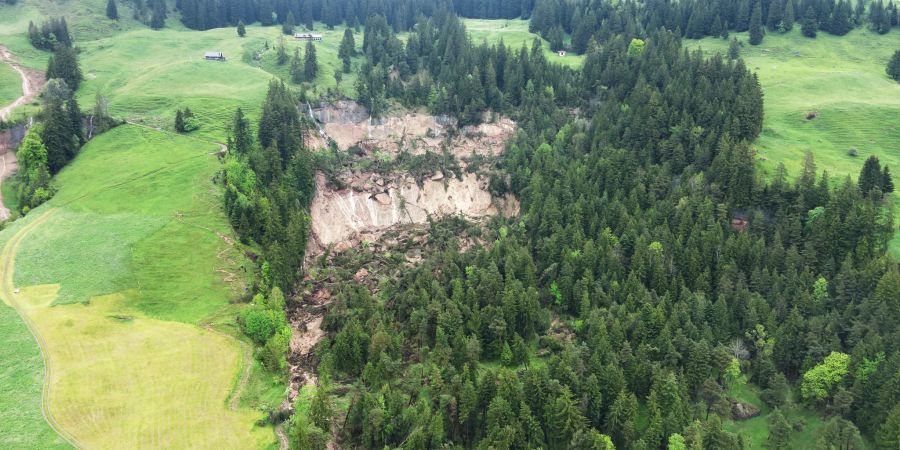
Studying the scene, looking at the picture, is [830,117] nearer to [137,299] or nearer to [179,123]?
[179,123]

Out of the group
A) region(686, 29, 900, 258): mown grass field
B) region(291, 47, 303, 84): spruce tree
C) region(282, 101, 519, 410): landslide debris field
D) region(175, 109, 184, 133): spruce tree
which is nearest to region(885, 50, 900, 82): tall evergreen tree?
region(686, 29, 900, 258): mown grass field

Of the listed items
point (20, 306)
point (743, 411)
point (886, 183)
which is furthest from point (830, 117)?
point (20, 306)

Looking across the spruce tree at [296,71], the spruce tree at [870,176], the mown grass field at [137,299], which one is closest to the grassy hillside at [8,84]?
the mown grass field at [137,299]

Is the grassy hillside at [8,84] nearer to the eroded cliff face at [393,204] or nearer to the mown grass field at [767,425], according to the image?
the eroded cliff face at [393,204]

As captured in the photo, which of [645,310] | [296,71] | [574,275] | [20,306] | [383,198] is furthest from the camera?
[296,71]

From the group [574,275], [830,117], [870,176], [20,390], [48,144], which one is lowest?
[20,390]
